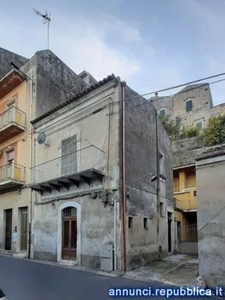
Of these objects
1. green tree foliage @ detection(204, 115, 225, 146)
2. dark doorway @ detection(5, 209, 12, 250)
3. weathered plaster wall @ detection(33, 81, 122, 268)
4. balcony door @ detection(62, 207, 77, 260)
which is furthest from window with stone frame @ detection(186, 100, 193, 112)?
balcony door @ detection(62, 207, 77, 260)

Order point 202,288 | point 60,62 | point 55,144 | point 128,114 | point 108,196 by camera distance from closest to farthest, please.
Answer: point 202,288
point 108,196
point 128,114
point 55,144
point 60,62

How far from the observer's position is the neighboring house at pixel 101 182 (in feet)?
38.3

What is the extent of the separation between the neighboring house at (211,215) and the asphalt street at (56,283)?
5.71ft

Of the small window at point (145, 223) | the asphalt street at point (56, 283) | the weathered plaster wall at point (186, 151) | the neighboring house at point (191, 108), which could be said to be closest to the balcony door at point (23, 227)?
the asphalt street at point (56, 283)

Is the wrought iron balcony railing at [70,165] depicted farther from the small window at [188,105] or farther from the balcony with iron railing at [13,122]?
the small window at [188,105]

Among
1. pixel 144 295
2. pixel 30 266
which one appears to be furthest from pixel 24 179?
pixel 144 295

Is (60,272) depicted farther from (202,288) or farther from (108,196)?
(202,288)

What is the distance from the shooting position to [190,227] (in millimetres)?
20422

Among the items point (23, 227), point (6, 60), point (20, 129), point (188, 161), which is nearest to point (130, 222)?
point (23, 227)

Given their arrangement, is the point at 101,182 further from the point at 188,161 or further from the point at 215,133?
the point at 215,133

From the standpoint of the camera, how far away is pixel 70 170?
45.5 feet

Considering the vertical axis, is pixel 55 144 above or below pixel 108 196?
above

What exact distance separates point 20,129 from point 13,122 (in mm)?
558

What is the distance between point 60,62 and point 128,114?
9.24 meters
